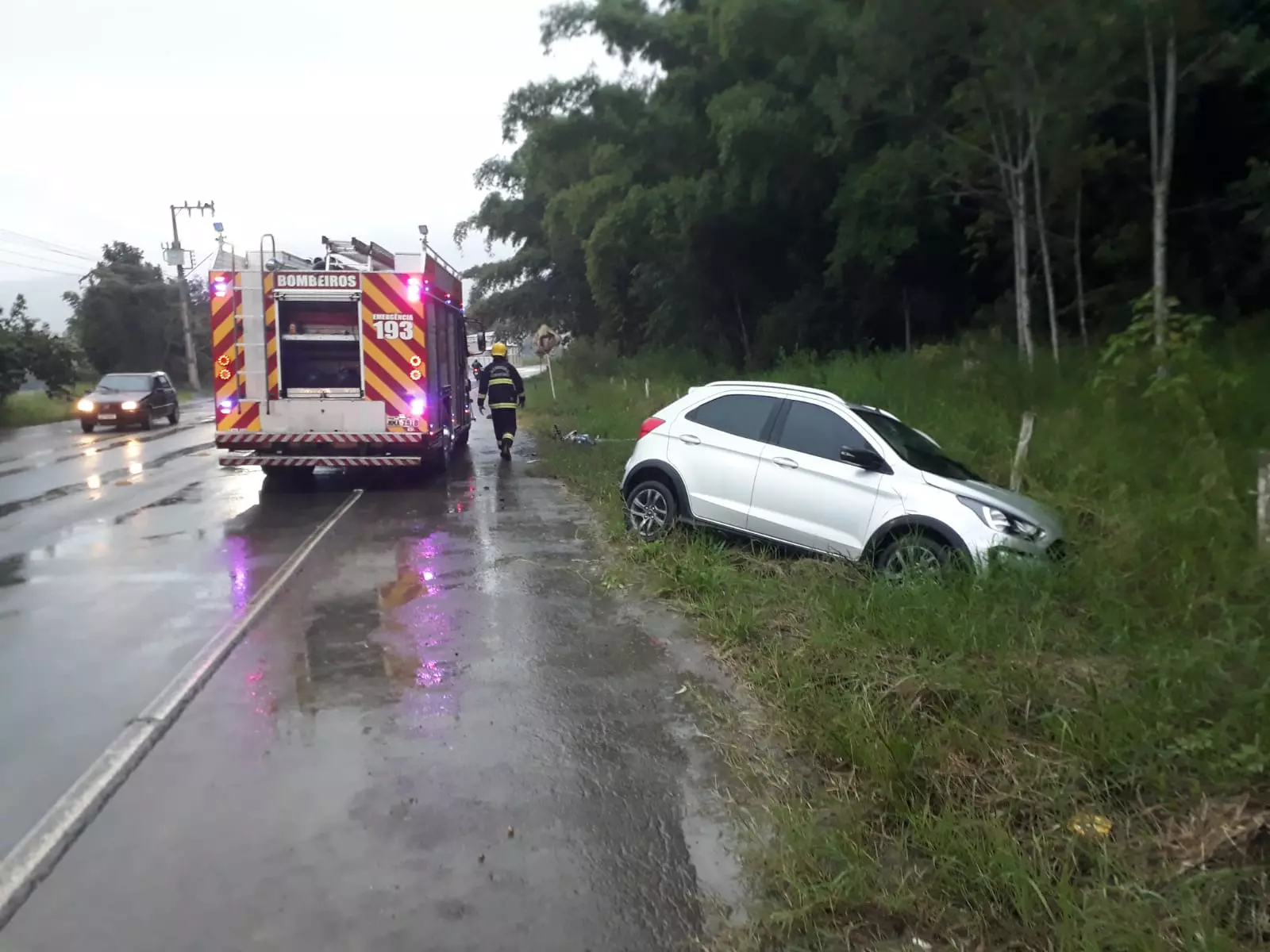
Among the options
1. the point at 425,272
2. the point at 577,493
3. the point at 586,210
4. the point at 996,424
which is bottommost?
the point at 577,493

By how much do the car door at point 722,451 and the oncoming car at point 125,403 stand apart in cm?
2362

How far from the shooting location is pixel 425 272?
1461cm

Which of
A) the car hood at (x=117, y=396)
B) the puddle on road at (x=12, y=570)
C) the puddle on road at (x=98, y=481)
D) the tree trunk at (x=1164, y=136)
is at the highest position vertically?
the tree trunk at (x=1164, y=136)

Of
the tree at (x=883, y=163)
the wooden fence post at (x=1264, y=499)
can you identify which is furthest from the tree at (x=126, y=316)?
the wooden fence post at (x=1264, y=499)

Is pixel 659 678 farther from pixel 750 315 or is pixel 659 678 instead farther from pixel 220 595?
pixel 750 315

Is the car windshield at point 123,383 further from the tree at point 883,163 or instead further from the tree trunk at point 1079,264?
the tree trunk at point 1079,264

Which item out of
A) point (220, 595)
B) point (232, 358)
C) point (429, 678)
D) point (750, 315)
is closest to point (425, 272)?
point (232, 358)

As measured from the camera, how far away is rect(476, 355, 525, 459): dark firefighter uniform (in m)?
18.4

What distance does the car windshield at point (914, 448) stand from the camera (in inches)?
342

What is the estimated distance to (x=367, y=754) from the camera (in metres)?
5.45

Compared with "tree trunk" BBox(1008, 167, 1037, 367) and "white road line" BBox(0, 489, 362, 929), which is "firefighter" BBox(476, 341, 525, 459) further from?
"white road line" BBox(0, 489, 362, 929)

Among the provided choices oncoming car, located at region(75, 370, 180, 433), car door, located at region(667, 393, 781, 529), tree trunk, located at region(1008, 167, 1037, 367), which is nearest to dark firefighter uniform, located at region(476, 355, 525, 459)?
tree trunk, located at region(1008, 167, 1037, 367)

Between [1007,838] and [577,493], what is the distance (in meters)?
10.8

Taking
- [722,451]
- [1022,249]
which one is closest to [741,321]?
[1022,249]
